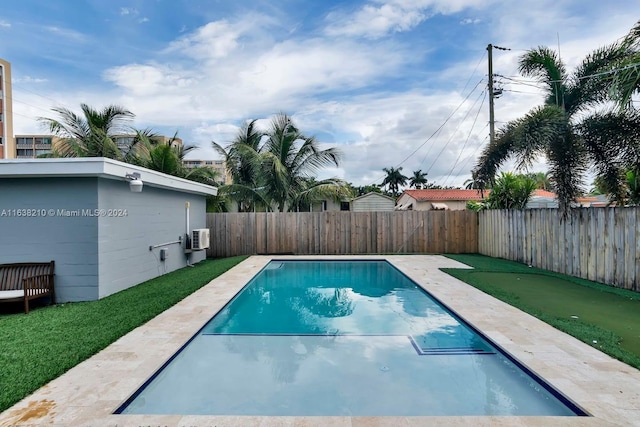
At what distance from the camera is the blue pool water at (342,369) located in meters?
3.04

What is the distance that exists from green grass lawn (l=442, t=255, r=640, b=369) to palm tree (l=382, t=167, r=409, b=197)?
45.4 m

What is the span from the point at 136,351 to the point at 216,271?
5467 millimetres

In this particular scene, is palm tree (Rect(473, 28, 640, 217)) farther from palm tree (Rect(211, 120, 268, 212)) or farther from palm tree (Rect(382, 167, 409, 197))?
palm tree (Rect(382, 167, 409, 197))

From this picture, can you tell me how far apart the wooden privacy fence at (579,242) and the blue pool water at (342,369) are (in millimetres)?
3762

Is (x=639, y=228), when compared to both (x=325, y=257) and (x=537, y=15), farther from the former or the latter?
(x=325, y=257)

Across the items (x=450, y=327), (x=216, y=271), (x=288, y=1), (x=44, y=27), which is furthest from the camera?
(x=44, y=27)

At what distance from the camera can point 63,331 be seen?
4.55 metres

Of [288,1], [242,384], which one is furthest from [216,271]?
[288,1]

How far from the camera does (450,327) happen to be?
16.8 ft

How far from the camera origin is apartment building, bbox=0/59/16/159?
30.5m

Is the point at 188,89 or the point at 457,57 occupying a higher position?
the point at 457,57

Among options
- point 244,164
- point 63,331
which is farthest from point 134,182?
point 244,164
